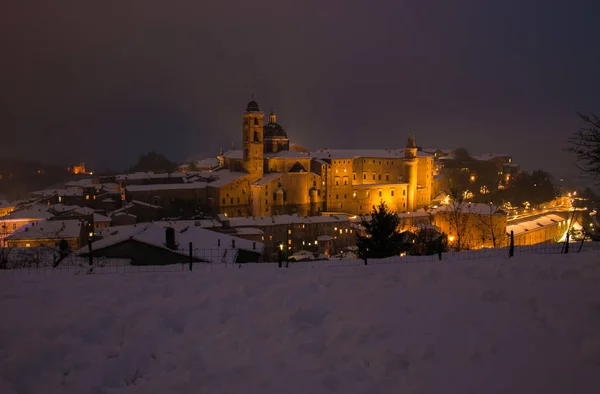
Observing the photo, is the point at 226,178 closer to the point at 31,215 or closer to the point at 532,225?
the point at 31,215

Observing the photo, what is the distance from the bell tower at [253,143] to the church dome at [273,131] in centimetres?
696

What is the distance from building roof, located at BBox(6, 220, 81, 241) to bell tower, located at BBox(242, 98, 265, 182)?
81.7 feet

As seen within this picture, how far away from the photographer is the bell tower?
51469 mm

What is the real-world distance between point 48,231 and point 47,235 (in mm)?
751

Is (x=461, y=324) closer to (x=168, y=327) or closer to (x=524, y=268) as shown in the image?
(x=524, y=268)

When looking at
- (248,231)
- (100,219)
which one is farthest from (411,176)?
(100,219)

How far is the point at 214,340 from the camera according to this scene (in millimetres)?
4801

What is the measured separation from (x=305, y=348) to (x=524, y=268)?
4.26 m

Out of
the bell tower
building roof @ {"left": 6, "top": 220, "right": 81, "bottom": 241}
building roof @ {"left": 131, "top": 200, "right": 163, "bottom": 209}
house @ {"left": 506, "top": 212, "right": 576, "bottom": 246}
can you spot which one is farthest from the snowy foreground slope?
the bell tower

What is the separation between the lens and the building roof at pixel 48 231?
25.3m

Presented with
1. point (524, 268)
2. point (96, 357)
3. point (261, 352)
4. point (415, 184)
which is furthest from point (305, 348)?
point (415, 184)

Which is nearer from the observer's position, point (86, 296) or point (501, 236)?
point (86, 296)

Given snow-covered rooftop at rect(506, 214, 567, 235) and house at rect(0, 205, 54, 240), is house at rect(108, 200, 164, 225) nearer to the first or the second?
house at rect(0, 205, 54, 240)

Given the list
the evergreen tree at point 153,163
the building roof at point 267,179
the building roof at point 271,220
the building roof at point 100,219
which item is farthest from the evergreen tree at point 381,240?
the evergreen tree at point 153,163
